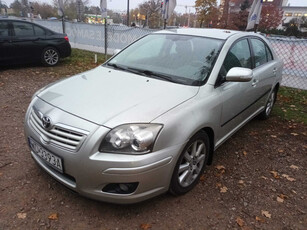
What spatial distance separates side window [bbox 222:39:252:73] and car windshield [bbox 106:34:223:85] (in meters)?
0.17

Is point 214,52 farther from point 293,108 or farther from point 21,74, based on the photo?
point 21,74

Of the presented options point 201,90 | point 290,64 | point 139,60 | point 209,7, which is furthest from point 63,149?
point 209,7

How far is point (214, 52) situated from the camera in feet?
9.92

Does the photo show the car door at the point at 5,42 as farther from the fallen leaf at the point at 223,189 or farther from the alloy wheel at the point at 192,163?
the fallen leaf at the point at 223,189

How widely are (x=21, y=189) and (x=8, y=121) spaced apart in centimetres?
197

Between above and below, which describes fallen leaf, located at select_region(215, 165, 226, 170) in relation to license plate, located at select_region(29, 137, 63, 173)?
below

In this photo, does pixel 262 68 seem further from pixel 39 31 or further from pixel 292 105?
pixel 39 31

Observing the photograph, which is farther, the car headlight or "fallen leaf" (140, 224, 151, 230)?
"fallen leaf" (140, 224, 151, 230)

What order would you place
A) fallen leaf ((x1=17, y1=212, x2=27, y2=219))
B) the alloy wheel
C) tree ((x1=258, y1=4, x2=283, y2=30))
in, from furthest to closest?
1. tree ((x1=258, y1=4, x2=283, y2=30))
2. the alloy wheel
3. fallen leaf ((x1=17, y1=212, x2=27, y2=219))

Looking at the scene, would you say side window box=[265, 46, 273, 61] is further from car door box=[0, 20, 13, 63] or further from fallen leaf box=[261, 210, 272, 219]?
car door box=[0, 20, 13, 63]

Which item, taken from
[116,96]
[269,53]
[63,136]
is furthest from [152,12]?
[63,136]

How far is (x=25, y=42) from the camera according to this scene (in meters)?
7.76

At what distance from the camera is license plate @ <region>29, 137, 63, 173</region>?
86.6 inches

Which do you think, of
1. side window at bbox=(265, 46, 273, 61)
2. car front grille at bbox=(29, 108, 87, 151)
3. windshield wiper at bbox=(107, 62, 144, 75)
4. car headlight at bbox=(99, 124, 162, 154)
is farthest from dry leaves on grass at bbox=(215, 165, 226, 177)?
side window at bbox=(265, 46, 273, 61)
